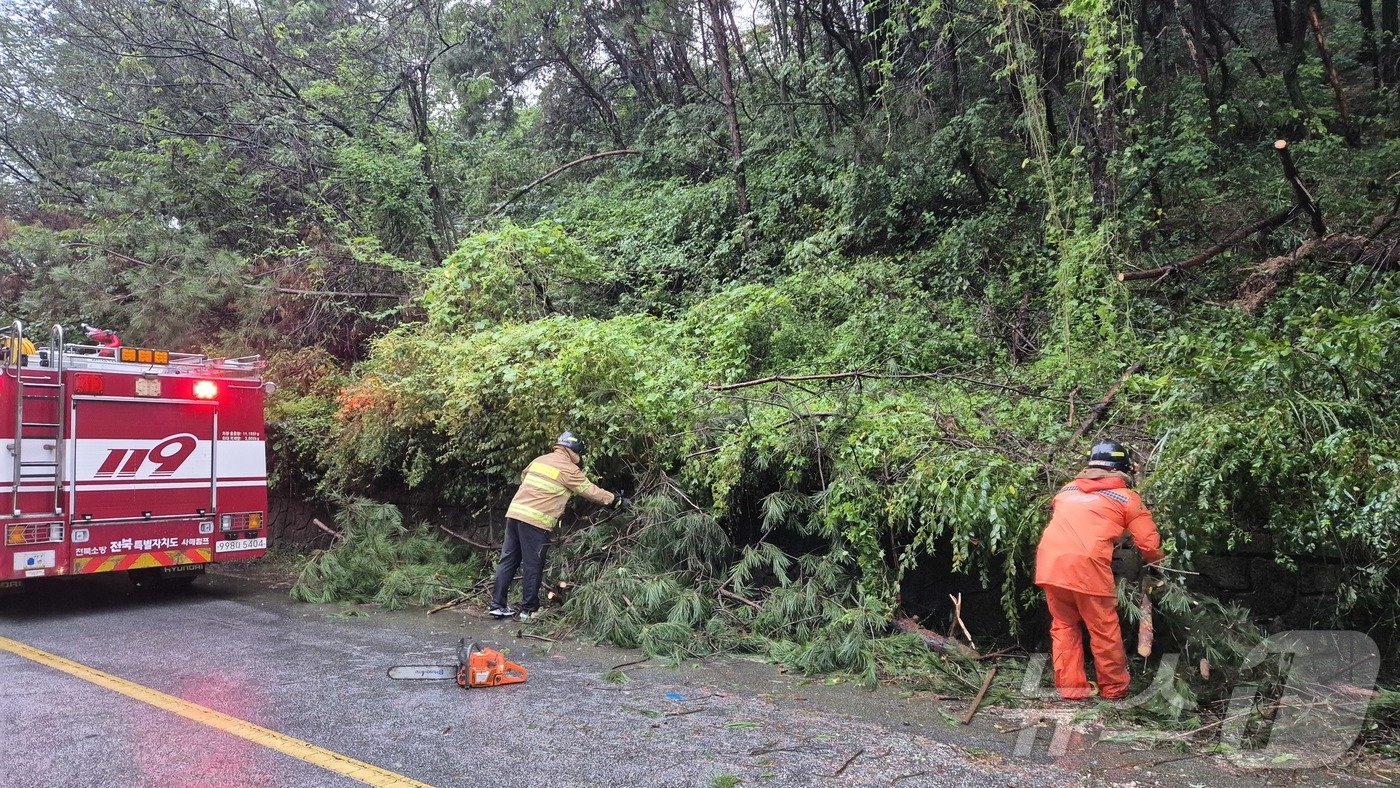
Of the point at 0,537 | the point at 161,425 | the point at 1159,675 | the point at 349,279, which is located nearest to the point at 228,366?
the point at 161,425

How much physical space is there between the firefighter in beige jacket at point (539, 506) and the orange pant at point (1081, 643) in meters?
3.85

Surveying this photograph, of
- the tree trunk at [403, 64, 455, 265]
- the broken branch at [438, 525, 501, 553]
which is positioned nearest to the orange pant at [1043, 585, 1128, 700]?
the broken branch at [438, 525, 501, 553]

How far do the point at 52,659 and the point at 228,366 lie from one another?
3.76 metres

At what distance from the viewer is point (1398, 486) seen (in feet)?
13.4

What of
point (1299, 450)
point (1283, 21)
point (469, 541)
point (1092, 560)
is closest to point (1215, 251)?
point (1299, 450)

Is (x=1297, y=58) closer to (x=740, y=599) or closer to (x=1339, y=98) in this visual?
(x=1339, y=98)

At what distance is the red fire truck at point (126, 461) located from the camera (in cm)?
769

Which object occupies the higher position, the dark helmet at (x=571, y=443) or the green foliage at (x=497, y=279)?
the green foliage at (x=497, y=279)

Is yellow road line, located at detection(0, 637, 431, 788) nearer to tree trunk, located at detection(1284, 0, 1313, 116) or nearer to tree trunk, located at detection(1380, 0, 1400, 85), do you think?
tree trunk, located at detection(1284, 0, 1313, 116)

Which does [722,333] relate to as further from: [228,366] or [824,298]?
[228,366]

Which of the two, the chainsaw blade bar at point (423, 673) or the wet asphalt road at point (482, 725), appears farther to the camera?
the chainsaw blade bar at point (423, 673)

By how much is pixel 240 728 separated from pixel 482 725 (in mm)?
1252

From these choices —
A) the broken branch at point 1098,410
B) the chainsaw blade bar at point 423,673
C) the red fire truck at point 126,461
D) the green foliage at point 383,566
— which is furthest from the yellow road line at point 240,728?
the broken branch at point 1098,410

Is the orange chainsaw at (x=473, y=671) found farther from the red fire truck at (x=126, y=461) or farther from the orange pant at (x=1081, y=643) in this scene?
the red fire truck at (x=126, y=461)
